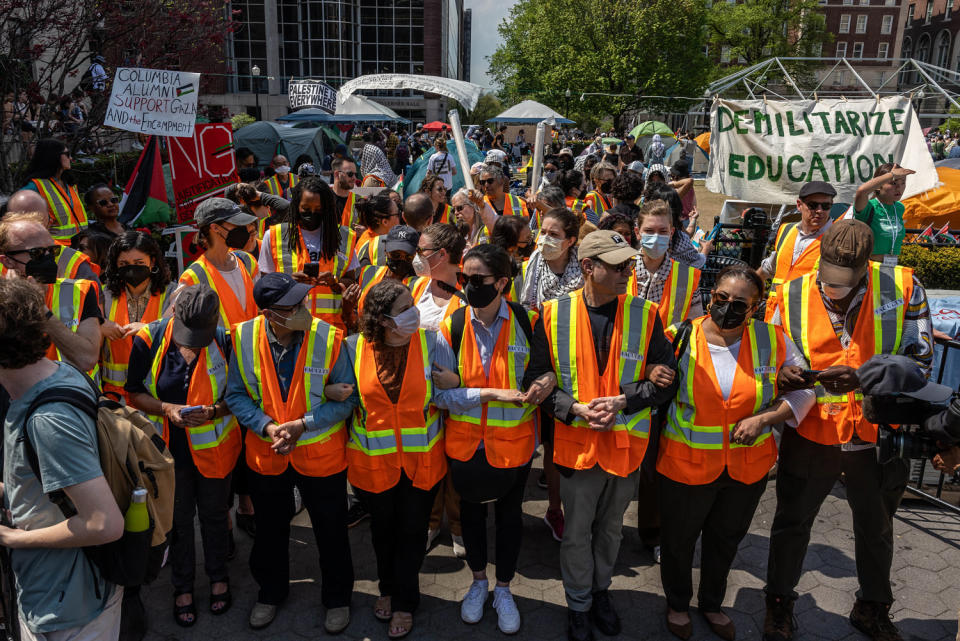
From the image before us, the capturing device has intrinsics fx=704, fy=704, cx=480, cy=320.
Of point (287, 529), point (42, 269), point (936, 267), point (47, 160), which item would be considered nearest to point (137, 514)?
point (287, 529)

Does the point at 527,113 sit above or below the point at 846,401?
above

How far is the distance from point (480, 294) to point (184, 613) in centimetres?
235

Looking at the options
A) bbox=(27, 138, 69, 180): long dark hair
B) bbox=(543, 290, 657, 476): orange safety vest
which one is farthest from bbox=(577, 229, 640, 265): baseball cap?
bbox=(27, 138, 69, 180): long dark hair

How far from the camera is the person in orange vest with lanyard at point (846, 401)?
337 centimetres

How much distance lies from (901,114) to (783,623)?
6589mm

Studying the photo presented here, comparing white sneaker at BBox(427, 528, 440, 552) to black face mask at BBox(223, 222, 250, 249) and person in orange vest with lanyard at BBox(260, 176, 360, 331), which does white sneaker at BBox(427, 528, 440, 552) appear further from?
black face mask at BBox(223, 222, 250, 249)

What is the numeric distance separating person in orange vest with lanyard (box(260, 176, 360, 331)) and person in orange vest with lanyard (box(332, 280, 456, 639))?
1409 mm

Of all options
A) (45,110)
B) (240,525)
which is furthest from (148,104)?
(240,525)

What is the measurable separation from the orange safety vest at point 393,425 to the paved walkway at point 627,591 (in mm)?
915

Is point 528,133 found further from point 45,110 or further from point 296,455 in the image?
point 296,455

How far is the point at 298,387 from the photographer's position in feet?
11.2

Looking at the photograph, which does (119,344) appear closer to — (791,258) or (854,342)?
(854,342)

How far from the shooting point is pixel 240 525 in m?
4.76

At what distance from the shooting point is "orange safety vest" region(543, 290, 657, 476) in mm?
3443
